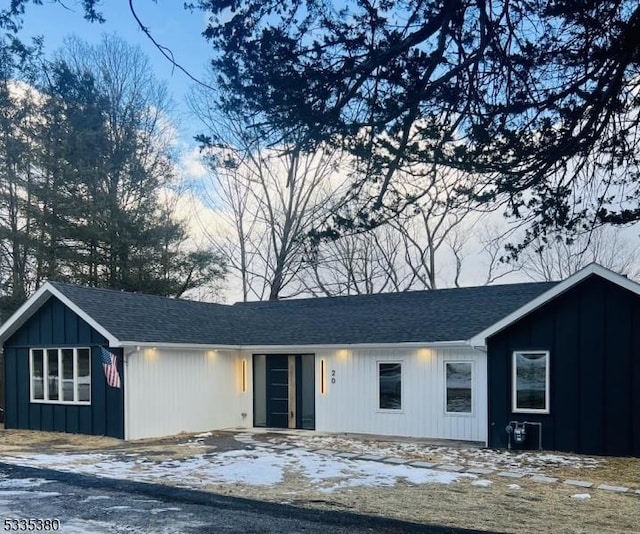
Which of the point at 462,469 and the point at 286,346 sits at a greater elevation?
the point at 286,346

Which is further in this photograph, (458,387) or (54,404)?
(54,404)

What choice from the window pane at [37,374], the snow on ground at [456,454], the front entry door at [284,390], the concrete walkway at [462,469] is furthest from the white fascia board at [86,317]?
the front entry door at [284,390]

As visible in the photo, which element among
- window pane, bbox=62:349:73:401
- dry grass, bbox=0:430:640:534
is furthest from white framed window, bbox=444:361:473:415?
window pane, bbox=62:349:73:401

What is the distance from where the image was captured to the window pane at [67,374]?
1567cm

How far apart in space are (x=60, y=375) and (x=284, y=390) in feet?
18.5

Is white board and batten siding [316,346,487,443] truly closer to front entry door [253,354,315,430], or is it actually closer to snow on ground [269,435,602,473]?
front entry door [253,354,315,430]

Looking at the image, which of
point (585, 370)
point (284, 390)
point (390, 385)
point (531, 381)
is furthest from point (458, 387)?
point (284, 390)

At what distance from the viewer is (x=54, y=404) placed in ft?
52.0

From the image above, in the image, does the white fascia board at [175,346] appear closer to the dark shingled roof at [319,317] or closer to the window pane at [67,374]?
the dark shingled roof at [319,317]

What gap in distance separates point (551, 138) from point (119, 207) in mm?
20185

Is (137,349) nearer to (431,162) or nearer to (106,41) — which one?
(431,162)

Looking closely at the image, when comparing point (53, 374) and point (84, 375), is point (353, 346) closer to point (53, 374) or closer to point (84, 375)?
point (84, 375)

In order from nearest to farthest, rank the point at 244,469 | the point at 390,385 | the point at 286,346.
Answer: the point at 244,469 < the point at 390,385 < the point at 286,346

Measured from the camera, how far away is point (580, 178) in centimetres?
675
